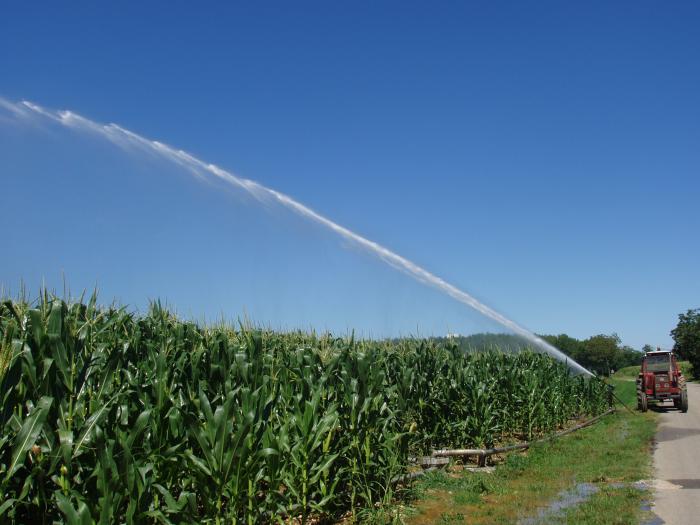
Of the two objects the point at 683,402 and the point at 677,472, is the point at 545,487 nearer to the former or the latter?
the point at 677,472

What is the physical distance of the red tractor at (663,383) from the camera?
2600 centimetres

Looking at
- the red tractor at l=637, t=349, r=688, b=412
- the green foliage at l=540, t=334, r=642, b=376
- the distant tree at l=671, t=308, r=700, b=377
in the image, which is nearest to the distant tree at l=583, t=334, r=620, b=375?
the green foliage at l=540, t=334, r=642, b=376

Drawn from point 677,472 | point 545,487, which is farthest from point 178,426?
point 677,472

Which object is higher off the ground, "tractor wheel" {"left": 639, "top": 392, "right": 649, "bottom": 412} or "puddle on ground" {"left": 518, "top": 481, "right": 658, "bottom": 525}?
"tractor wheel" {"left": 639, "top": 392, "right": 649, "bottom": 412}

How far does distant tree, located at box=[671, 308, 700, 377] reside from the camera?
244ft

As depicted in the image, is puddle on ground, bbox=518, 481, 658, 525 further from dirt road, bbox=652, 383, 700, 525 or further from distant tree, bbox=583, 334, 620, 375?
distant tree, bbox=583, 334, 620, 375

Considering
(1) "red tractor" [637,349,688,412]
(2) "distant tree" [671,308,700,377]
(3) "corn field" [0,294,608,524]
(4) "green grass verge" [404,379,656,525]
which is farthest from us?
(2) "distant tree" [671,308,700,377]

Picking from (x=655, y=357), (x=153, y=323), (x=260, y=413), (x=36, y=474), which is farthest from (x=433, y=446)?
(x=655, y=357)

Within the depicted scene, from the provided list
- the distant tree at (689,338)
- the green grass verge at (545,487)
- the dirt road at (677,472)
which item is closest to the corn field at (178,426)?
the green grass verge at (545,487)

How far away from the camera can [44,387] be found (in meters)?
5.84

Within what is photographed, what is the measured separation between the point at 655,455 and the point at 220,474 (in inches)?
468

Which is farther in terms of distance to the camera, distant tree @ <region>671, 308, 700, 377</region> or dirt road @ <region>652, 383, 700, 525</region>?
distant tree @ <region>671, 308, 700, 377</region>

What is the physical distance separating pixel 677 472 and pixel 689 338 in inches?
2941

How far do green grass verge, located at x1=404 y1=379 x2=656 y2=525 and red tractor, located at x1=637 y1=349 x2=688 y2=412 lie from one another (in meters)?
10.2
